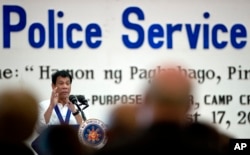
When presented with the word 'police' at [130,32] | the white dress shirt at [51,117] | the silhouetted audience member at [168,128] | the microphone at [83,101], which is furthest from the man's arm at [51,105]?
the silhouetted audience member at [168,128]

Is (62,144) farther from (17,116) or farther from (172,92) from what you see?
(172,92)

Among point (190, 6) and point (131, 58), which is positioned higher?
point (190, 6)

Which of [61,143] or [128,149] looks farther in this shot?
[61,143]

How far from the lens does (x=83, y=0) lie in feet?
9.40

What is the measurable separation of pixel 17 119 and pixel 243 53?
137 cm

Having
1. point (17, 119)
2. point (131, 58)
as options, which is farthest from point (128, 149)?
point (131, 58)

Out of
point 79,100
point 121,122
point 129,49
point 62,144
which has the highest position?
point 129,49

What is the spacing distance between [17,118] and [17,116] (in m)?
0.01

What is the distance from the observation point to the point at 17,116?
2.48 meters

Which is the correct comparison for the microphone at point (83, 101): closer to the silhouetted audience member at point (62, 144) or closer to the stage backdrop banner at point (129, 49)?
the stage backdrop banner at point (129, 49)

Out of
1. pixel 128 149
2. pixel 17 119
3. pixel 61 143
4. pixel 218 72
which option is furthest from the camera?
pixel 218 72

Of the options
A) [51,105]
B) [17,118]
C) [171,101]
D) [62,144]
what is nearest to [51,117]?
[51,105]

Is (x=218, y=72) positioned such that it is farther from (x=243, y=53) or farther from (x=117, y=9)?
(x=117, y=9)

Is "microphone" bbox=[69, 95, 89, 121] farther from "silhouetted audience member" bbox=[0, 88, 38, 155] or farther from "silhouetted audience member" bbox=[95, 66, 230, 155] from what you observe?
"silhouetted audience member" bbox=[95, 66, 230, 155]
